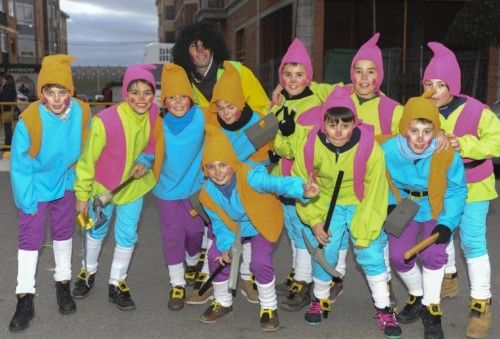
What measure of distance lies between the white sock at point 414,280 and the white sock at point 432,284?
0.19m

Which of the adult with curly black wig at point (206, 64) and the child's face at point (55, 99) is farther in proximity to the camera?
the adult with curly black wig at point (206, 64)

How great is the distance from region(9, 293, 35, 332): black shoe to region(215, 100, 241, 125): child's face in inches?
71.6

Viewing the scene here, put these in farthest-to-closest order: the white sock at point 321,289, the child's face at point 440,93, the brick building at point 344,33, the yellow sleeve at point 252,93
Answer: the brick building at point 344,33
the yellow sleeve at point 252,93
the white sock at point 321,289
the child's face at point 440,93

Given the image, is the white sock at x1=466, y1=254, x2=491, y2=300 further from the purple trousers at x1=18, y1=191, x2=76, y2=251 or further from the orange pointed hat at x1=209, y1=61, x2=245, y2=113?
the purple trousers at x1=18, y1=191, x2=76, y2=251

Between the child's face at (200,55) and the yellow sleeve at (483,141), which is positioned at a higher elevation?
the child's face at (200,55)

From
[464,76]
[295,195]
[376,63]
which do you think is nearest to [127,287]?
[295,195]

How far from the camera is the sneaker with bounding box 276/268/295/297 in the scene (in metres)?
4.54

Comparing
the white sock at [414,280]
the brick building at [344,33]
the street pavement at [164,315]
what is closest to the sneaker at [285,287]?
the street pavement at [164,315]

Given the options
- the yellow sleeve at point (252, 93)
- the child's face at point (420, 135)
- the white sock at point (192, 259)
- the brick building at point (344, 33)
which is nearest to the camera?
the child's face at point (420, 135)

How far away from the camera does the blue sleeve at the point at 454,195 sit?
3.53 meters

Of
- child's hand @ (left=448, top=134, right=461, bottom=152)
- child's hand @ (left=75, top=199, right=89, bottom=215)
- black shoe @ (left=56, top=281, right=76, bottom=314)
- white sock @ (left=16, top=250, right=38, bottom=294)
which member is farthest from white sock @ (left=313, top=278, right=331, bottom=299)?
white sock @ (left=16, top=250, right=38, bottom=294)

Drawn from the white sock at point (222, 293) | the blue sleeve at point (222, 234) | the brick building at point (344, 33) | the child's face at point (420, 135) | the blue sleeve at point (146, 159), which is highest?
the brick building at point (344, 33)

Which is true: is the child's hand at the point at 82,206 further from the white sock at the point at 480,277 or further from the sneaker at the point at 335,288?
the white sock at the point at 480,277

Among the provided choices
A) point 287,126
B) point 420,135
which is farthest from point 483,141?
point 287,126
